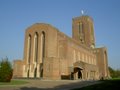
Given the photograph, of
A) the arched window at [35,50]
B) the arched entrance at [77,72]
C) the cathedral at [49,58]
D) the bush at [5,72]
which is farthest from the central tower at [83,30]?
the bush at [5,72]

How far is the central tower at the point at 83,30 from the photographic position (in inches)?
3061

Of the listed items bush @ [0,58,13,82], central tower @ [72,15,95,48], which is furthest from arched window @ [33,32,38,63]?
central tower @ [72,15,95,48]

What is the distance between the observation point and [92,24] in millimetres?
85125

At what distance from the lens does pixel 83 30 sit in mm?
79562

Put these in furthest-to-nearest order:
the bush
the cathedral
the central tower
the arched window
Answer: the central tower, the arched window, the cathedral, the bush

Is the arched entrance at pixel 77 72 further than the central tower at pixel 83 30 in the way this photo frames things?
No

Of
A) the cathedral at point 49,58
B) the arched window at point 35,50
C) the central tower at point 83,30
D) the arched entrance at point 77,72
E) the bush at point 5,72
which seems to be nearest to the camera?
the bush at point 5,72

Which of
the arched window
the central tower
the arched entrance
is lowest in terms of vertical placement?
the arched entrance

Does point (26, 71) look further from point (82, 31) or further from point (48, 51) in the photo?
point (82, 31)

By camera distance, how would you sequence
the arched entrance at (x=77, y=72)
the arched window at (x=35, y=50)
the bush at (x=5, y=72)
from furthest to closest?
the arched entrance at (x=77, y=72) → the arched window at (x=35, y=50) → the bush at (x=5, y=72)

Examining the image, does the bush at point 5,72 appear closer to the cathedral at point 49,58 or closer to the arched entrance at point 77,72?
the cathedral at point 49,58

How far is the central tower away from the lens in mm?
77750

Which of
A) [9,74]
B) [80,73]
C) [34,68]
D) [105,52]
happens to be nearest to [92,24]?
[105,52]

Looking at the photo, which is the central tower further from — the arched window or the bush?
the bush
